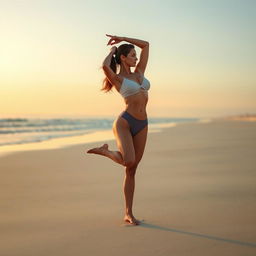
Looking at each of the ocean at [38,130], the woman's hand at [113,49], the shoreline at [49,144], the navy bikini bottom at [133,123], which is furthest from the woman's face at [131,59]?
the ocean at [38,130]

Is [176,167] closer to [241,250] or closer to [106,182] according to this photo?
[106,182]

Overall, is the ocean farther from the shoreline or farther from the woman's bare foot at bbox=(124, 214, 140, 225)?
the woman's bare foot at bbox=(124, 214, 140, 225)

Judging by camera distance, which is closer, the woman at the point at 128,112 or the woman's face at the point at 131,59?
the woman at the point at 128,112

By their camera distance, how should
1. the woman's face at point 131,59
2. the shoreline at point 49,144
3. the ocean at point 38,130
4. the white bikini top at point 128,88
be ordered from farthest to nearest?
the ocean at point 38,130
the shoreline at point 49,144
the woman's face at point 131,59
the white bikini top at point 128,88

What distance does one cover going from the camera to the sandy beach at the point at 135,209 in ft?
11.1

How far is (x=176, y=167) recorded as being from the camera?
24.4ft

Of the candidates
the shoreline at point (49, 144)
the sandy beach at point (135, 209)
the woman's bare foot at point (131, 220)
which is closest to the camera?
the sandy beach at point (135, 209)

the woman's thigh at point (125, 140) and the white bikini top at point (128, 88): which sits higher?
the white bikini top at point (128, 88)

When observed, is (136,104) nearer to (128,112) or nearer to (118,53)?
(128,112)

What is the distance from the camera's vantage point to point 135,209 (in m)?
4.65

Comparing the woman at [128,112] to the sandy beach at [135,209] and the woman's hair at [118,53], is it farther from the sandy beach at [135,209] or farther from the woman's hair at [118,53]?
the sandy beach at [135,209]

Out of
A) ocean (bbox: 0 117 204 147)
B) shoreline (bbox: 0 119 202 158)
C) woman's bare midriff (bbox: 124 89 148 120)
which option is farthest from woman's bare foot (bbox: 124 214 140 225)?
ocean (bbox: 0 117 204 147)

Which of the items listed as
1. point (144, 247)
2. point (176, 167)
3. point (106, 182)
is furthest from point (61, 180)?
point (144, 247)

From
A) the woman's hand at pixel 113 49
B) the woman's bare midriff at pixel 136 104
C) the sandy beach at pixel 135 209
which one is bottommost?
the sandy beach at pixel 135 209
